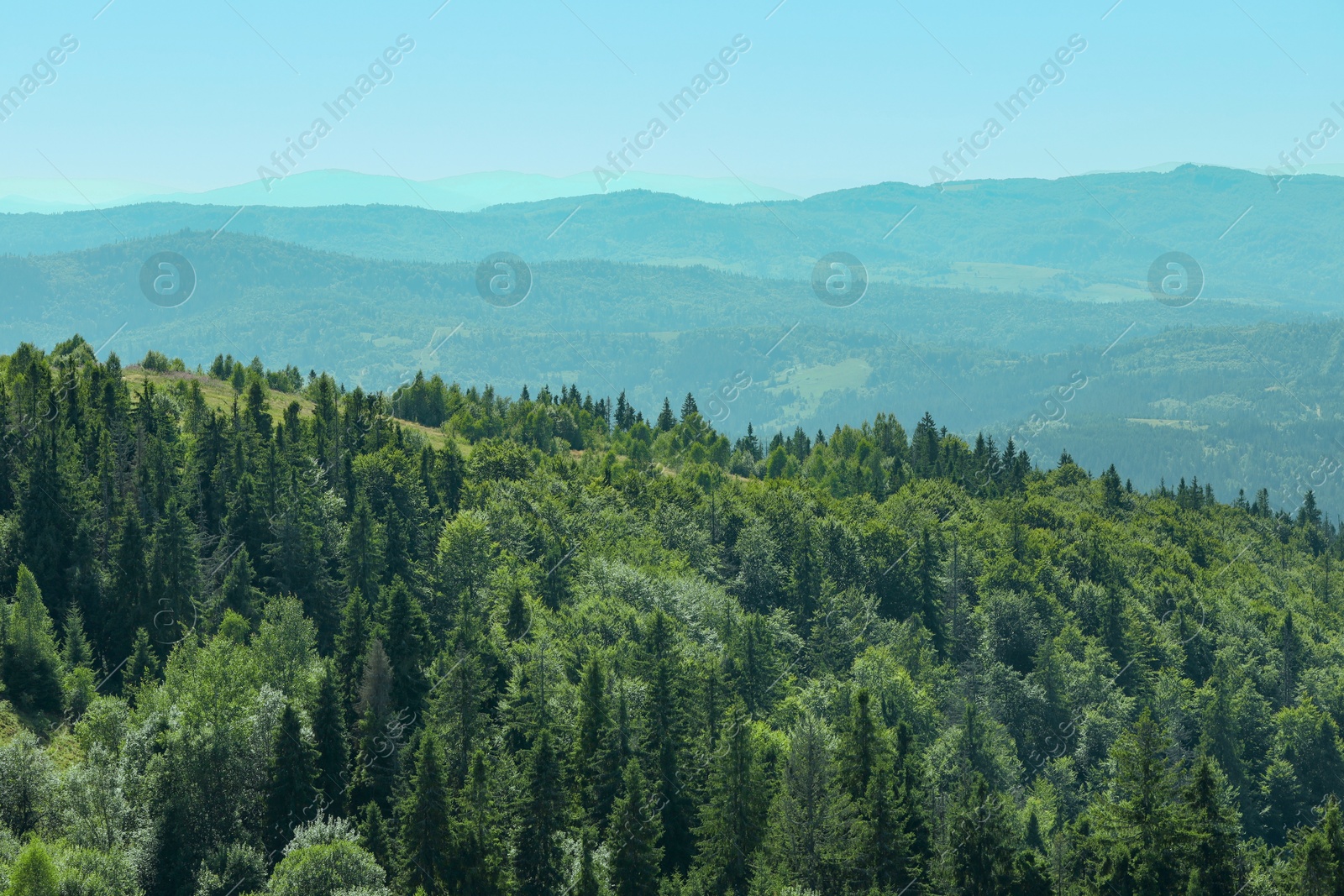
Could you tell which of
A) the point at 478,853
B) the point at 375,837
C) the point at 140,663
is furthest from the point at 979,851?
the point at 140,663

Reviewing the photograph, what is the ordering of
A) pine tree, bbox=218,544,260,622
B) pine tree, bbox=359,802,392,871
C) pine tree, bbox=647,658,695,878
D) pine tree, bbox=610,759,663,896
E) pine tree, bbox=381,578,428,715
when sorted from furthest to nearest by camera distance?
pine tree, bbox=218,544,260,622 → pine tree, bbox=381,578,428,715 → pine tree, bbox=647,658,695,878 → pine tree, bbox=610,759,663,896 → pine tree, bbox=359,802,392,871

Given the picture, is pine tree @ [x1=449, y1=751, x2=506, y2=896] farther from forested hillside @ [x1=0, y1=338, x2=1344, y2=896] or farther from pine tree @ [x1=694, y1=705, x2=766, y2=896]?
pine tree @ [x1=694, y1=705, x2=766, y2=896]

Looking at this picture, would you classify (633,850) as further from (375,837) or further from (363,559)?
(363,559)

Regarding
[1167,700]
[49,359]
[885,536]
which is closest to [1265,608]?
[1167,700]

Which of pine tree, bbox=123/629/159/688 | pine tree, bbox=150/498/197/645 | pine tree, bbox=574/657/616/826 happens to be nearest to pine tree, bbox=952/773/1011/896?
pine tree, bbox=574/657/616/826

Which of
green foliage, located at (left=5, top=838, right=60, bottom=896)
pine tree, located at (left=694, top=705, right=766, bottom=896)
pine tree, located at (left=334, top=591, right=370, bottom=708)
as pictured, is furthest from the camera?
pine tree, located at (left=334, top=591, right=370, bottom=708)

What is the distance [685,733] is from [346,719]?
19931 millimetres

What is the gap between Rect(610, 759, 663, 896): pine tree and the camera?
62469 millimetres

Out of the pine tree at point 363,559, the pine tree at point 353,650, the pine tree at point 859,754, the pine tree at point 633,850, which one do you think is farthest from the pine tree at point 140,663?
the pine tree at point 859,754

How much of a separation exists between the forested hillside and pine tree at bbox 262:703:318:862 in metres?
0.17

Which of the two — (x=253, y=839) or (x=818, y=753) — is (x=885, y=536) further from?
(x=253, y=839)

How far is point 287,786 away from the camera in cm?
6350

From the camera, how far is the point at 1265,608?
535 feet

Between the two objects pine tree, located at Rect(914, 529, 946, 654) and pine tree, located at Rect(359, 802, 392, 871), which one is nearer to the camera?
pine tree, located at Rect(359, 802, 392, 871)
